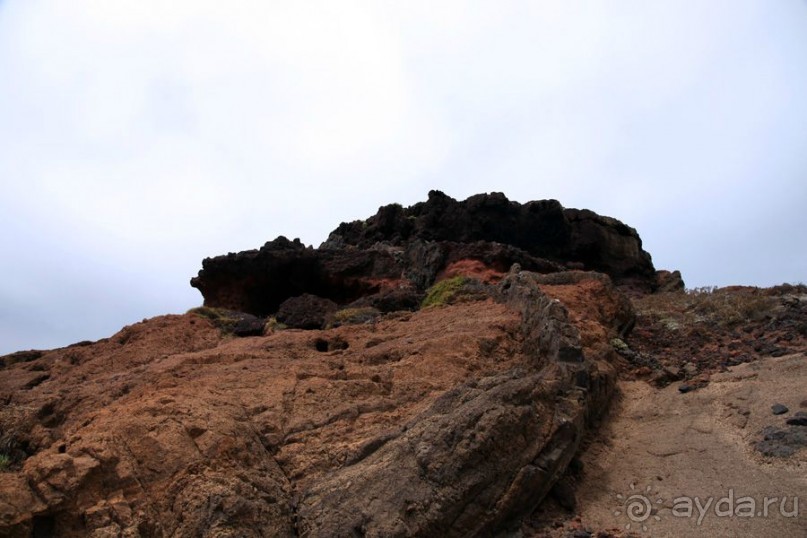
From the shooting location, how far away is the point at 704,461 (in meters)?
7.04

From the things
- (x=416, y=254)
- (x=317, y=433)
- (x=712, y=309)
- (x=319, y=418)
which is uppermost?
(x=416, y=254)

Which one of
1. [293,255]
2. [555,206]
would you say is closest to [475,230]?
[555,206]

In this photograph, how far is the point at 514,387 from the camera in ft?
23.1

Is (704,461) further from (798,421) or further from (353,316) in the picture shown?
(353,316)

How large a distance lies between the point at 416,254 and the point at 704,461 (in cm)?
1215

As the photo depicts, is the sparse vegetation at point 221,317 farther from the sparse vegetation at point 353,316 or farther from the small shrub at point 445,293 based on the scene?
the small shrub at point 445,293

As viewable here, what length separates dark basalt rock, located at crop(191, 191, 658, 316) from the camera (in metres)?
17.4

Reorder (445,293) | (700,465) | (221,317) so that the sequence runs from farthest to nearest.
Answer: (221,317) < (445,293) < (700,465)

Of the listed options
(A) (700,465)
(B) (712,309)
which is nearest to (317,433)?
(A) (700,465)

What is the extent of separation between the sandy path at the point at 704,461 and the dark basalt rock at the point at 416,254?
19.3 ft

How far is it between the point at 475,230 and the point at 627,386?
15729 millimetres

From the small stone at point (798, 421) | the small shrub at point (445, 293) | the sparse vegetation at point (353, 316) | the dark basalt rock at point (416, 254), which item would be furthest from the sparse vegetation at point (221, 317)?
the small stone at point (798, 421)

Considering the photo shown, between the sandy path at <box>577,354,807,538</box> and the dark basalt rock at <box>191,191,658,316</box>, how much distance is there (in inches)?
232

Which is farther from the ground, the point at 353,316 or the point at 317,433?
the point at 353,316
